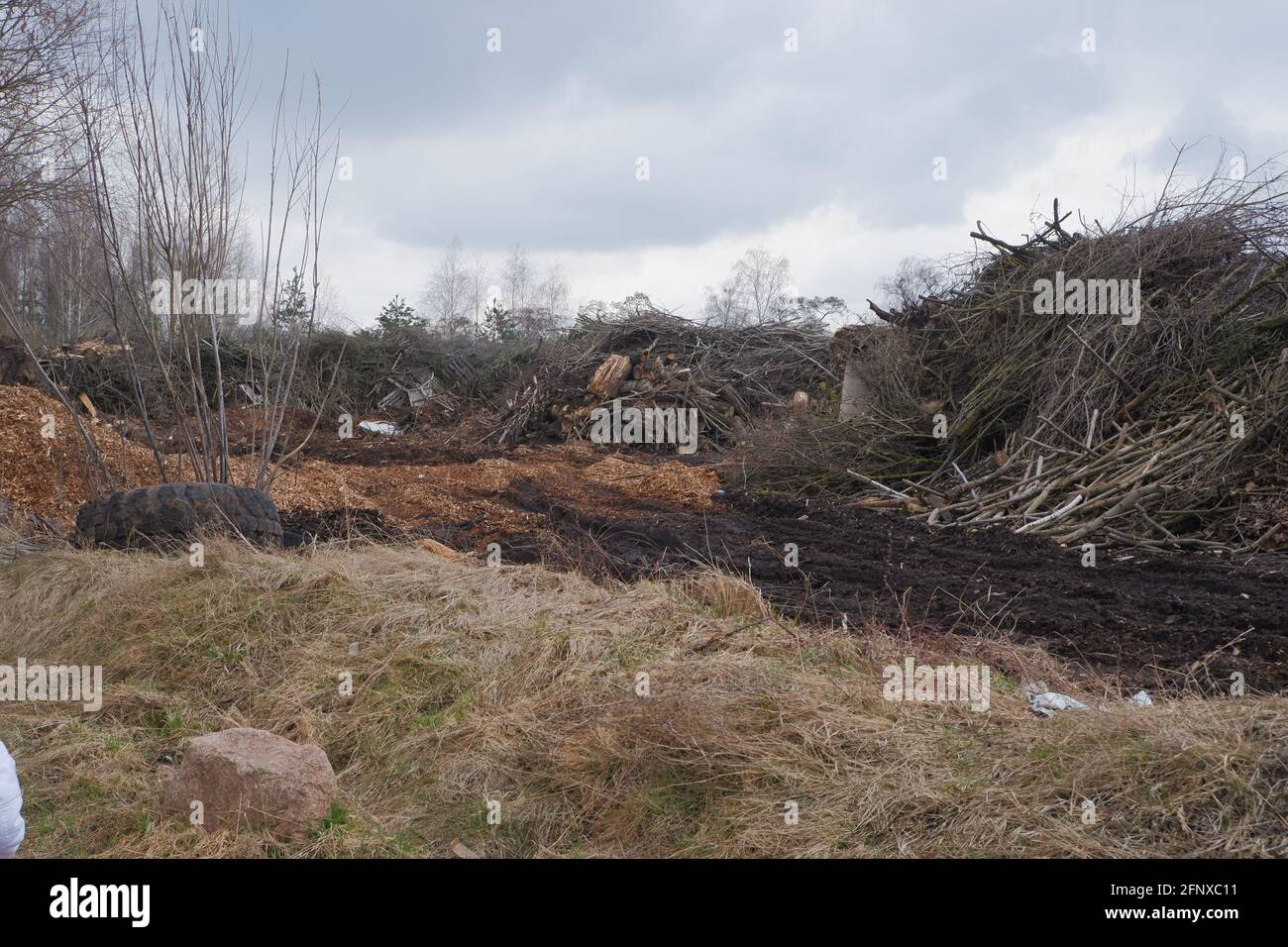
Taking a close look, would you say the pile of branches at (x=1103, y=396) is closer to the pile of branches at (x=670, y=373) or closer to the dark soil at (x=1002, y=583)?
the dark soil at (x=1002, y=583)

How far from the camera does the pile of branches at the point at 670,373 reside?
16656 millimetres

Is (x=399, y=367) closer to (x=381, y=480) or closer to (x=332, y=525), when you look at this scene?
(x=381, y=480)

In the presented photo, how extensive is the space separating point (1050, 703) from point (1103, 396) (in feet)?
20.8

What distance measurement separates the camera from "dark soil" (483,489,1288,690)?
495cm

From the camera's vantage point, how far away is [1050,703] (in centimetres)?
391

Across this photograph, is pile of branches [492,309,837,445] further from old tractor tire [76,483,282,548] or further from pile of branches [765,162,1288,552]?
old tractor tire [76,483,282,548]

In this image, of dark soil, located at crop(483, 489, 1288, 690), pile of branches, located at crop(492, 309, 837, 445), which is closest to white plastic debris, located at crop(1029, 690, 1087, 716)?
dark soil, located at crop(483, 489, 1288, 690)

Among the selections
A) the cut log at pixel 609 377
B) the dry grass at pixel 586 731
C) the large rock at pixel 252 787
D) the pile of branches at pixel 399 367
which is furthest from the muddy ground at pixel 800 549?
the pile of branches at pixel 399 367

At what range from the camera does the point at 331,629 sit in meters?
4.94

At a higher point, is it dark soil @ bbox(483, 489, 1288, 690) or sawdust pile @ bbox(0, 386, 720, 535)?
sawdust pile @ bbox(0, 386, 720, 535)

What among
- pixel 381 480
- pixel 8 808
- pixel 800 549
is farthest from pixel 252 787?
pixel 381 480

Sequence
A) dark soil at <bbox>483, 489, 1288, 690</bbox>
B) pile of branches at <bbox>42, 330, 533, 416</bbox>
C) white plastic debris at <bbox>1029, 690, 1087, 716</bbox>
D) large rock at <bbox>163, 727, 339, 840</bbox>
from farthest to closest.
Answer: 1. pile of branches at <bbox>42, 330, 533, 416</bbox>
2. dark soil at <bbox>483, 489, 1288, 690</bbox>
3. white plastic debris at <bbox>1029, 690, 1087, 716</bbox>
4. large rock at <bbox>163, 727, 339, 840</bbox>

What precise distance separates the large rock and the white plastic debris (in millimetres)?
2729

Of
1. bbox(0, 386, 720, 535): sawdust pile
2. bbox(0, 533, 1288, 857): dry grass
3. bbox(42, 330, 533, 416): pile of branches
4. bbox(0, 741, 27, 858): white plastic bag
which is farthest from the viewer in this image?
bbox(42, 330, 533, 416): pile of branches
